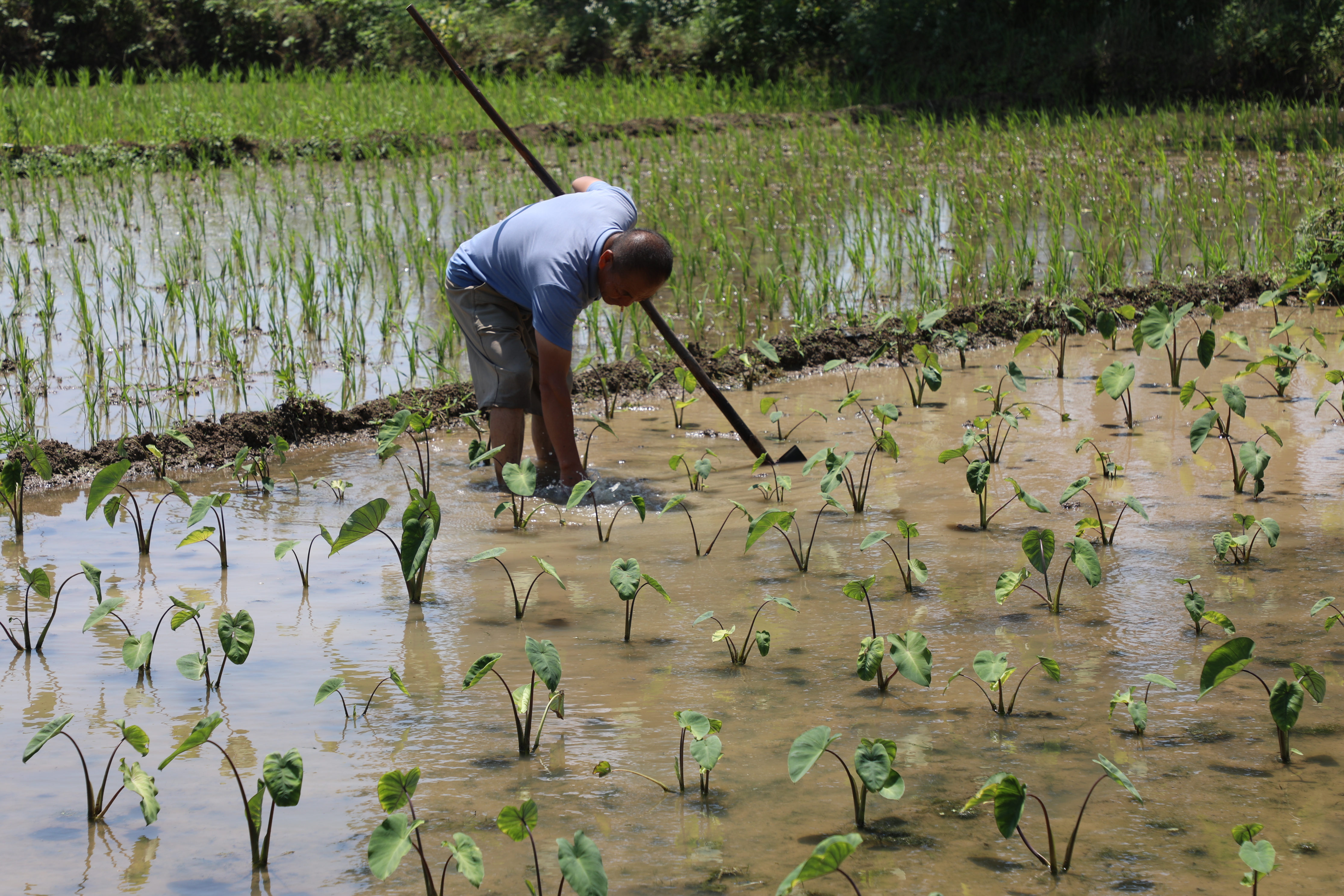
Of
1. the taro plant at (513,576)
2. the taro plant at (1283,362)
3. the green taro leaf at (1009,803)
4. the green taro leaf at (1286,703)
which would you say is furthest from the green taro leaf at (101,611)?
Result: the taro plant at (1283,362)

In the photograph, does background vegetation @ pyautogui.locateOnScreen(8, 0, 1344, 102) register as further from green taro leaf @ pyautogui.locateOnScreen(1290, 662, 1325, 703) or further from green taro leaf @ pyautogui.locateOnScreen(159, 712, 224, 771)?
green taro leaf @ pyautogui.locateOnScreen(159, 712, 224, 771)

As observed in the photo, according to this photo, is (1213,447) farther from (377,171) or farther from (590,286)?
(377,171)

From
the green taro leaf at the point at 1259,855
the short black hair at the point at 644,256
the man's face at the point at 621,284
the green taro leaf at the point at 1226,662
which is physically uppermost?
the short black hair at the point at 644,256

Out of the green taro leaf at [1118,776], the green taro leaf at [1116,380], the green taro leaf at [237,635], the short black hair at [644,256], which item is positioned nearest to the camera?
the green taro leaf at [1118,776]

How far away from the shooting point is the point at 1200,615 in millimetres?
2846

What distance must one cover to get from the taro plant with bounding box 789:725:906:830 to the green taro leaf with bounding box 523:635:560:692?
0.53 meters

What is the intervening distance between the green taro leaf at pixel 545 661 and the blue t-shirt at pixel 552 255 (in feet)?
5.03

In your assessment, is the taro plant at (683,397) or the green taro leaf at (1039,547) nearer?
the green taro leaf at (1039,547)

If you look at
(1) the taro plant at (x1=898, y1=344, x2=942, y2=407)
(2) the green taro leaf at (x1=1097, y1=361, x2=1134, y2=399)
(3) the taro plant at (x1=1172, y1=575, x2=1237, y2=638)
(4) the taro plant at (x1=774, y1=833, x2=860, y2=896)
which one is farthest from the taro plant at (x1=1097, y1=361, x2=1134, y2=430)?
(4) the taro plant at (x1=774, y1=833, x2=860, y2=896)

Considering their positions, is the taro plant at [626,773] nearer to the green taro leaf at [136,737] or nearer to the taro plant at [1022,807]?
the taro plant at [1022,807]

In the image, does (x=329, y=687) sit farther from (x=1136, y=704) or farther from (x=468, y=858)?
(x=1136, y=704)

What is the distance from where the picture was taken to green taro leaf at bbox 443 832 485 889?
1803mm

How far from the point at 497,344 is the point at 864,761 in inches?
102

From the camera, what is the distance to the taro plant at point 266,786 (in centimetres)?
196
